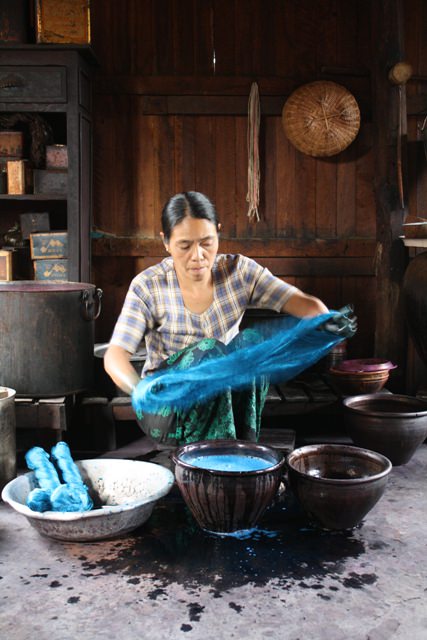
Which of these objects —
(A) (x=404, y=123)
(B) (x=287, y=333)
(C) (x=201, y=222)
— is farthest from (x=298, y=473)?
(A) (x=404, y=123)

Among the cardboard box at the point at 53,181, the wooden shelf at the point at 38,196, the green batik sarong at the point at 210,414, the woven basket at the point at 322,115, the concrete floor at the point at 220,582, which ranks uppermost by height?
the woven basket at the point at 322,115

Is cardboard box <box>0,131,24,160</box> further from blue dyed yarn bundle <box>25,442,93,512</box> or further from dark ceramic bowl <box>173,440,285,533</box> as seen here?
dark ceramic bowl <box>173,440,285,533</box>

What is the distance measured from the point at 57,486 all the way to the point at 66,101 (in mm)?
2467

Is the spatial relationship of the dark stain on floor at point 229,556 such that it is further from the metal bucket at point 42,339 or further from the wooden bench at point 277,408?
the metal bucket at point 42,339

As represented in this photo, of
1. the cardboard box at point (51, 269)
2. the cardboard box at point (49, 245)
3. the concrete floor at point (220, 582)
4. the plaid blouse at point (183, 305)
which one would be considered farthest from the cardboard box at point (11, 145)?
the concrete floor at point (220, 582)

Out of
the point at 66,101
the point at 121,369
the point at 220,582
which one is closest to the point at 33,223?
the point at 66,101

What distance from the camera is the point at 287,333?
3.01m

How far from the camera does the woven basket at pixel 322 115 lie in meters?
4.75

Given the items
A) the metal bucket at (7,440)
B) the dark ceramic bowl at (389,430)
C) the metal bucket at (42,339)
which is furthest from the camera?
the metal bucket at (42,339)

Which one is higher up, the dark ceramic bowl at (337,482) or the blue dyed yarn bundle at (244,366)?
the blue dyed yarn bundle at (244,366)

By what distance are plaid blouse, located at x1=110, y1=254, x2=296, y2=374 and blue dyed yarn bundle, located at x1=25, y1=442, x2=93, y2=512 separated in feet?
1.89

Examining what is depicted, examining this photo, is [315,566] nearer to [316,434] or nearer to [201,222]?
[201,222]

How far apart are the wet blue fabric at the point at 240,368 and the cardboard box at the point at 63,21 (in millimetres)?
2298

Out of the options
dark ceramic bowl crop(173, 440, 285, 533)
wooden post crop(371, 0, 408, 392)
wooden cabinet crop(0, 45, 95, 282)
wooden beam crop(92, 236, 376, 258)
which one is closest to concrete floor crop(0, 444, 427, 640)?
dark ceramic bowl crop(173, 440, 285, 533)
